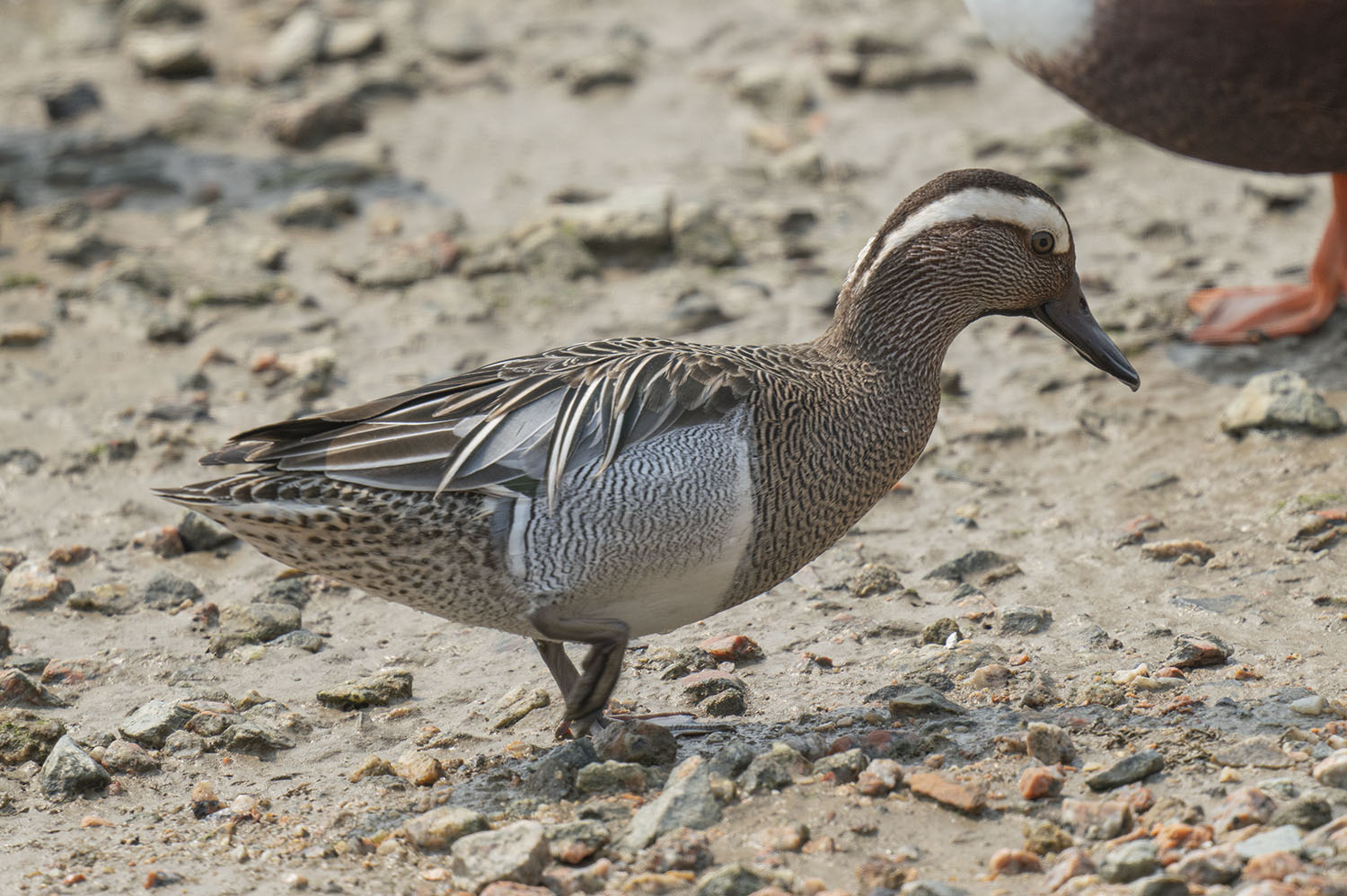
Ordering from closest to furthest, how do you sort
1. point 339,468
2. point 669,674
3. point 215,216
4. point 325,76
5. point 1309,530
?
1. point 339,468
2. point 669,674
3. point 1309,530
4. point 215,216
5. point 325,76

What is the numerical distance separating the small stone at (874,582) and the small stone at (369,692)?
1.25 m

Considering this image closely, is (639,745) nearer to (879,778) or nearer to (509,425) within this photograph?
(879,778)

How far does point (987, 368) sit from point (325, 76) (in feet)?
14.3

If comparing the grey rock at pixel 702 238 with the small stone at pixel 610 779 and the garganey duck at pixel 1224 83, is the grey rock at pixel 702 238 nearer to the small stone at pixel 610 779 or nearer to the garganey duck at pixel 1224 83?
the garganey duck at pixel 1224 83

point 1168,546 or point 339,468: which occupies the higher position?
point 339,468

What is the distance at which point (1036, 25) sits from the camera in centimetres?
530

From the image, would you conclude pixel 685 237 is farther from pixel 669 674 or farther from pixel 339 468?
pixel 339 468

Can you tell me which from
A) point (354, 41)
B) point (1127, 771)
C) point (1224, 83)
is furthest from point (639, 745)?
point (354, 41)

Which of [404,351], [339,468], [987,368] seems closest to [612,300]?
[404,351]

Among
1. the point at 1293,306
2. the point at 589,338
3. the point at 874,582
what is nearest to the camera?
the point at 874,582

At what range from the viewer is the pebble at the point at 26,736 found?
355 centimetres

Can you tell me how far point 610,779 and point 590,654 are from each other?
0.33 m

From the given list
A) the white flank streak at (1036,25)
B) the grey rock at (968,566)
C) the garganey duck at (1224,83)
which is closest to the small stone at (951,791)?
the grey rock at (968,566)

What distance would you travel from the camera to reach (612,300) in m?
6.11
